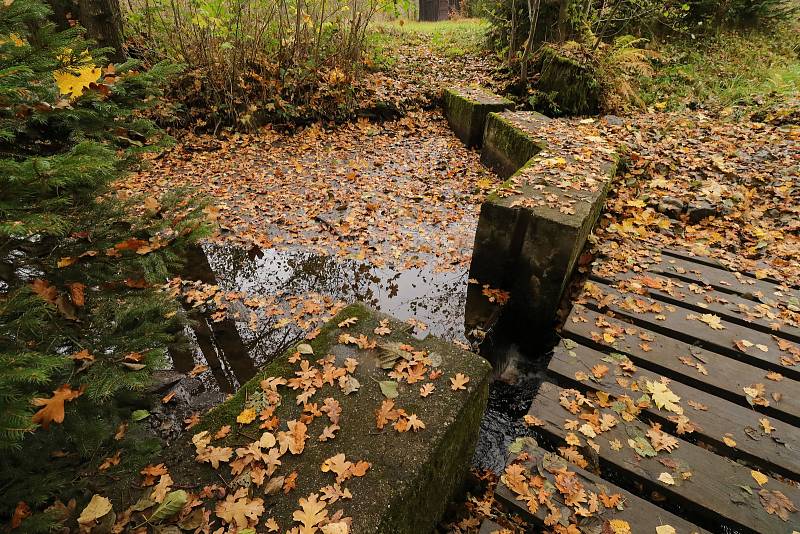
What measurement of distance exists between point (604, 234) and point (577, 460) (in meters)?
3.28

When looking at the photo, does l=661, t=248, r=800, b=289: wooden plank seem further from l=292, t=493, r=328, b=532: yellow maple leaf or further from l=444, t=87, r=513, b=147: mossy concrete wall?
l=444, t=87, r=513, b=147: mossy concrete wall

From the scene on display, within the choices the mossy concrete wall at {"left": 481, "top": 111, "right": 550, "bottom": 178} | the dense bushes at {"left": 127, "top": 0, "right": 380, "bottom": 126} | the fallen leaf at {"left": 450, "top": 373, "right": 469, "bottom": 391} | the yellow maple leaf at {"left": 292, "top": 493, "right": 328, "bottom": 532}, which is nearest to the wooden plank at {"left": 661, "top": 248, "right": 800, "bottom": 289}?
the mossy concrete wall at {"left": 481, "top": 111, "right": 550, "bottom": 178}

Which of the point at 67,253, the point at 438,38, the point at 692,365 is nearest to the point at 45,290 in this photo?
the point at 67,253

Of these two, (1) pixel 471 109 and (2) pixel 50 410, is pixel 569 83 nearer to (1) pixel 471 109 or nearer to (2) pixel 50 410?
(1) pixel 471 109

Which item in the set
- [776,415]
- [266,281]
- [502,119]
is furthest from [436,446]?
[502,119]

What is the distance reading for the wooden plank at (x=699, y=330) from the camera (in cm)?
327

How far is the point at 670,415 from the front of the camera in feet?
9.50

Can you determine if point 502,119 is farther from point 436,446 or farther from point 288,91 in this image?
point 436,446

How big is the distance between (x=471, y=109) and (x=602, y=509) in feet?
25.1

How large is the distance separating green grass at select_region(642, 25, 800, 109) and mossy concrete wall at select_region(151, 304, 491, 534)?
8945mm

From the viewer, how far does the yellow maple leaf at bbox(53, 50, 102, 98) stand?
1800 millimetres

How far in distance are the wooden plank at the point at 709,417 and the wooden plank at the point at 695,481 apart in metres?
0.13

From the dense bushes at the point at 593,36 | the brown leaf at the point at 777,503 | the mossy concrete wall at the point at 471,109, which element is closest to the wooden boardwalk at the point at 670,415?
the brown leaf at the point at 777,503

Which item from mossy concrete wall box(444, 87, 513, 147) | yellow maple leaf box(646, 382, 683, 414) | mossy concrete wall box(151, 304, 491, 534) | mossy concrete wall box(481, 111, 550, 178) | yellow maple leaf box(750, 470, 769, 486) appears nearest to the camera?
mossy concrete wall box(151, 304, 491, 534)
